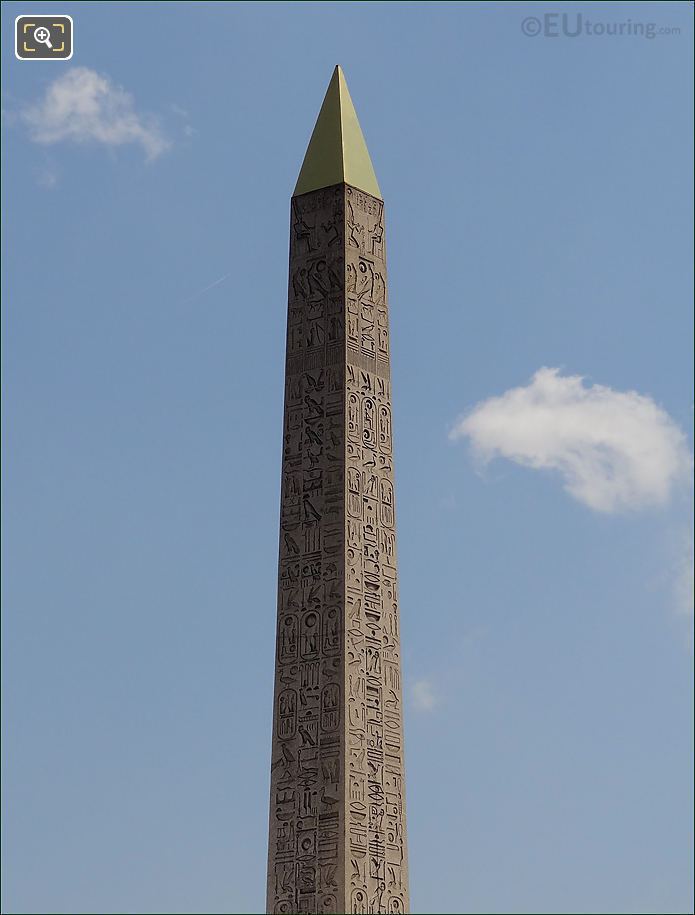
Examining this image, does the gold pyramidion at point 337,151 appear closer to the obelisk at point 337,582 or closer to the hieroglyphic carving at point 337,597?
the obelisk at point 337,582

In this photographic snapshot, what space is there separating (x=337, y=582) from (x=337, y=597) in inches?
5.2

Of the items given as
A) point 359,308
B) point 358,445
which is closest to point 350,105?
point 359,308

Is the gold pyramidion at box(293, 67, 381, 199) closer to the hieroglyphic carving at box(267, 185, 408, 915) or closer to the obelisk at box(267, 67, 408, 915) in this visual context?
the obelisk at box(267, 67, 408, 915)

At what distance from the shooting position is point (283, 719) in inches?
788

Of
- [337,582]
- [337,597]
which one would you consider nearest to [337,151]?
[337,582]

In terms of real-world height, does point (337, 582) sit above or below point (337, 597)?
above

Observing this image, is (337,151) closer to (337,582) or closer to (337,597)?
(337,582)

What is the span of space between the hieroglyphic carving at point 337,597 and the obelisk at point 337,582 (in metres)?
0.01

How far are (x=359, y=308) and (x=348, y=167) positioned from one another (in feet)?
4.87

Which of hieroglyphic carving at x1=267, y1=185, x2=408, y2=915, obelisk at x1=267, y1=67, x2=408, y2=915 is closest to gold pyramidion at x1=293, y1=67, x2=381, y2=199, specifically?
obelisk at x1=267, y1=67, x2=408, y2=915

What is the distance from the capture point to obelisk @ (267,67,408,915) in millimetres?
19453

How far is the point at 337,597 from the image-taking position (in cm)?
1992

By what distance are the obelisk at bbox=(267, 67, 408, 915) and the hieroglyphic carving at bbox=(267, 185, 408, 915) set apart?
1 cm

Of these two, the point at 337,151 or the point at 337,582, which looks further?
the point at 337,151
